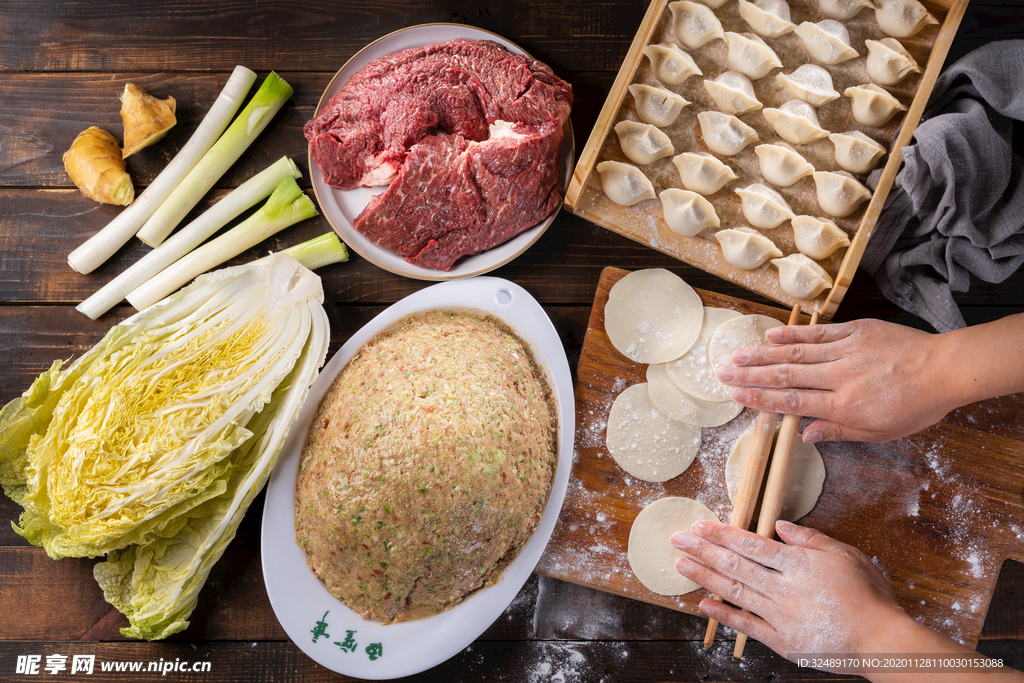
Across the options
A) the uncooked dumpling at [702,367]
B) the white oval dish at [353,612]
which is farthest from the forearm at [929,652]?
the white oval dish at [353,612]

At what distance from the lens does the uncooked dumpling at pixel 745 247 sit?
187cm

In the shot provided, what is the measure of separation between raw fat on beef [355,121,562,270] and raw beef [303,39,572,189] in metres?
0.07

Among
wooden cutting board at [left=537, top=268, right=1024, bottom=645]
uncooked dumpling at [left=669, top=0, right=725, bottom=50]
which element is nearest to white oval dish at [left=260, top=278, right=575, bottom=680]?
wooden cutting board at [left=537, top=268, right=1024, bottom=645]

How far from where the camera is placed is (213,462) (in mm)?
1816

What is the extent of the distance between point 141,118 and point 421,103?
1.06 metres

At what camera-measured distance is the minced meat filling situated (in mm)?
1853

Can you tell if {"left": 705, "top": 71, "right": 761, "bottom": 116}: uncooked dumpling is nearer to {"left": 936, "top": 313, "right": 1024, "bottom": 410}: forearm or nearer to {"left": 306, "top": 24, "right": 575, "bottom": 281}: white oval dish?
{"left": 306, "top": 24, "right": 575, "bottom": 281}: white oval dish

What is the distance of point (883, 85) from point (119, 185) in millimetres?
2728

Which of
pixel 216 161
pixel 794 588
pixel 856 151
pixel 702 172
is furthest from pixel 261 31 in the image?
pixel 794 588

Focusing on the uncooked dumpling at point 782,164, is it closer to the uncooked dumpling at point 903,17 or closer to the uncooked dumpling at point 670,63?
the uncooked dumpling at point 670,63

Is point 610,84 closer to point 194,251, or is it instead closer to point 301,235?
point 301,235

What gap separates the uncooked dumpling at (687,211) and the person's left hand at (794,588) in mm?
994

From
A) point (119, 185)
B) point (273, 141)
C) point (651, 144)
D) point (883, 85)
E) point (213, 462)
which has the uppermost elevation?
point (883, 85)

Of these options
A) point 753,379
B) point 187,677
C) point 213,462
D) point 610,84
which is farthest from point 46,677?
point 610,84
